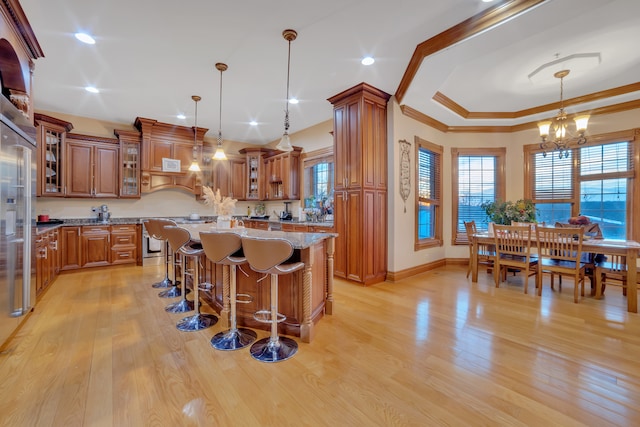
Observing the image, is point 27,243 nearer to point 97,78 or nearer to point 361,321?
point 97,78

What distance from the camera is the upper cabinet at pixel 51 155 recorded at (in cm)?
453

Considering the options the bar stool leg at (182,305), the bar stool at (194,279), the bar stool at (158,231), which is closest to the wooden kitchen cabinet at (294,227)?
the bar stool at (158,231)

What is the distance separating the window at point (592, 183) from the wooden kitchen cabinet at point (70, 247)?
826 cm

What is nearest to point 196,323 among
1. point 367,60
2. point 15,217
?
point 15,217

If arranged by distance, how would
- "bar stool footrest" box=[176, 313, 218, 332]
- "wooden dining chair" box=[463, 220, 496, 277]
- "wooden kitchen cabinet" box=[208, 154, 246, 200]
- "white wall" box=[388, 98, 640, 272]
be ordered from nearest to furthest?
"bar stool footrest" box=[176, 313, 218, 332] → "wooden dining chair" box=[463, 220, 496, 277] → "white wall" box=[388, 98, 640, 272] → "wooden kitchen cabinet" box=[208, 154, 246, 200]

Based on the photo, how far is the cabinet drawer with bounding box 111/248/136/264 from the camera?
5.12 m

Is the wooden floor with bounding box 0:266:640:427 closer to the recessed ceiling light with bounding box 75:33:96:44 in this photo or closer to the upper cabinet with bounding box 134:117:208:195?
the recessed ceiling light with bounding box 75:33:96:44

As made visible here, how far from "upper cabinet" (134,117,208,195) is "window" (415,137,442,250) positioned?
4.64 metres

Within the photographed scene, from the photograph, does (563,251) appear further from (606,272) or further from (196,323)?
(196,323)

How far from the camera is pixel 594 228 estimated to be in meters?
4.01

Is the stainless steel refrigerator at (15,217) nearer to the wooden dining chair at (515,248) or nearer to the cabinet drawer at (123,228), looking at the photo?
the cabinet drawer at (123,228)

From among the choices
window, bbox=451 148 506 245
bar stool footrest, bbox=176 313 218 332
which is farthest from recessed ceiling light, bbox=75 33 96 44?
window, bbox=451 148 506 245

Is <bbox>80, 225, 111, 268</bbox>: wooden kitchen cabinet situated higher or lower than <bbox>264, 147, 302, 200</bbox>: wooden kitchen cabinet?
lower

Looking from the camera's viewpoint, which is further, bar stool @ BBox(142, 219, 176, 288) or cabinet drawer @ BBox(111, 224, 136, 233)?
cabinet drawer @ BBox(111, 224, 136, 233)
